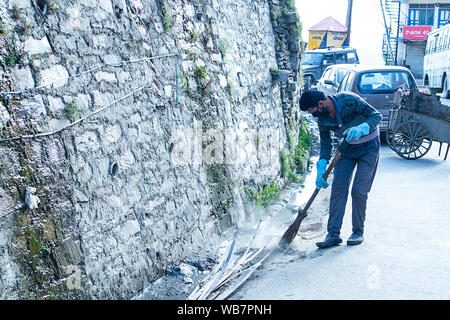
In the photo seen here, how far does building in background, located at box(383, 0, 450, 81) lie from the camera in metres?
40.3

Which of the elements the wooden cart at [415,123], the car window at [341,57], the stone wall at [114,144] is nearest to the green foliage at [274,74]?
the stone wall at [114,144]

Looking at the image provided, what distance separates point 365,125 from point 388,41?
36722mm

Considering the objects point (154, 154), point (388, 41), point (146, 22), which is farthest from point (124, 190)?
point (388, 41)

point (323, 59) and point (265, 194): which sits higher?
point (323, 59)

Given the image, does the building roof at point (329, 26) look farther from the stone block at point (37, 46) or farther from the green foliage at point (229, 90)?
the stone block at point (37, 46)

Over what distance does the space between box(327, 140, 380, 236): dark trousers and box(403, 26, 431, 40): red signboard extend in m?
38.1

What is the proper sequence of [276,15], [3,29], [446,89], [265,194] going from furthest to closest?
[446,89] → [276,15] → [265,194] → [3,29]

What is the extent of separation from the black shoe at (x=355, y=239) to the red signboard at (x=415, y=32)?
38247 mm

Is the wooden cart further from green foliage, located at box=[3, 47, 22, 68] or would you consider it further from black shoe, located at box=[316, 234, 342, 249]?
green foliage, located at box=[3, 47, 22, 68]

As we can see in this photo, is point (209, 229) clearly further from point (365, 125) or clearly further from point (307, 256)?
point (365, 125)

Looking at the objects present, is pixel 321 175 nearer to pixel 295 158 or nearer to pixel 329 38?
pixel 295 158

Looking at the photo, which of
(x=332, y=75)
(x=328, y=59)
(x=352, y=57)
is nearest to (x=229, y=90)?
(x=332, y=75)

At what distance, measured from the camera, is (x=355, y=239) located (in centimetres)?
522

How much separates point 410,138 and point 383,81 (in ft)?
6.57
